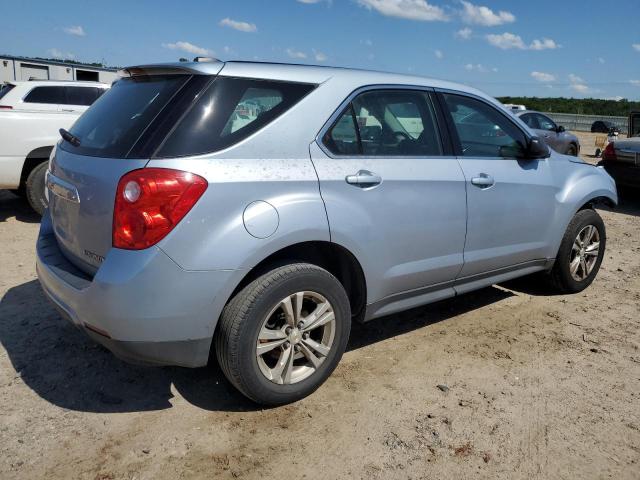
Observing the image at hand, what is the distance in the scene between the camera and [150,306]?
2.37 m

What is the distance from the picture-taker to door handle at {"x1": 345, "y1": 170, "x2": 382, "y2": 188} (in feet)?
9.53

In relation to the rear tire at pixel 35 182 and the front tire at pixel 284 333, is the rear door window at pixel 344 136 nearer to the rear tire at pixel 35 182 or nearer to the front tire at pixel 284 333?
the front tire at pixel 284 333

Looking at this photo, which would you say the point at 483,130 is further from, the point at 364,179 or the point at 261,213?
the point at 261,213

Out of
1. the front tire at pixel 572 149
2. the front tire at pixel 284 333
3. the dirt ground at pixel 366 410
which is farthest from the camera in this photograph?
the front tire at pixel 572 149

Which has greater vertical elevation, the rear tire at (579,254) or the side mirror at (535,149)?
the side mirror at (535,149)

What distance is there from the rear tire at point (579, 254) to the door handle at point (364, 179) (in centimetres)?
226

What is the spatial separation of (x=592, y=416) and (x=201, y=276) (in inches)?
87.3

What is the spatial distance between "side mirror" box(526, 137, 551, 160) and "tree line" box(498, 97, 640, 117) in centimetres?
5592

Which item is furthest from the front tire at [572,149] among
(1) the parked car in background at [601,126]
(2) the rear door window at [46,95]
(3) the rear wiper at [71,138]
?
(1) the parked car in background at [601,126]

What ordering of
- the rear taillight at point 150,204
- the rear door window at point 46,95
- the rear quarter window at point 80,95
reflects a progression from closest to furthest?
the rear taillight at point 150,204, the rear door window at point 46,95, the rear quarter window at point 80,95

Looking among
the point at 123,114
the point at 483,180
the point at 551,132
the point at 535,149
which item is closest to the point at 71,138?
the point at 123,114

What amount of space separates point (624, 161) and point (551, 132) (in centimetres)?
708

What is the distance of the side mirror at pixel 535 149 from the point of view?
3.99 metres

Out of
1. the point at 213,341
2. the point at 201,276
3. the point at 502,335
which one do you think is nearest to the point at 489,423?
the point at 502,335
